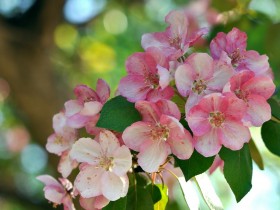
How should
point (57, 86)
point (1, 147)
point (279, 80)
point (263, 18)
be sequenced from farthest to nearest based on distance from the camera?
1. point (1, 147)
2. point (57, 86)
3. point (263, 18)
4. point (279, 80)

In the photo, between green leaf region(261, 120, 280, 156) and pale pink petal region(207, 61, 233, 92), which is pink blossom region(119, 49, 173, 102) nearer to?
pale pink petal region(207, 61, 233, 92)

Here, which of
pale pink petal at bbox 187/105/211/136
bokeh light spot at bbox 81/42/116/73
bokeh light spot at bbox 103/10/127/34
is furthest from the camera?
bokeh light spot at bbox 103/10/127/34

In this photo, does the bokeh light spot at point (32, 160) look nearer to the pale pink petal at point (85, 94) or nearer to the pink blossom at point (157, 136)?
the pale pink petal at point (85, 94)

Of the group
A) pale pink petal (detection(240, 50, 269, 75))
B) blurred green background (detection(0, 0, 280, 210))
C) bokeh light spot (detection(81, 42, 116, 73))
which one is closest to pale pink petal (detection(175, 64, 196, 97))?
pale pink petal (detection(240, 50, 269, 75))

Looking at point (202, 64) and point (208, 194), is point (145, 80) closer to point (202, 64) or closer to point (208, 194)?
point (202, 64)

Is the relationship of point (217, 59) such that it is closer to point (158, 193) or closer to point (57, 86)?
point (158, 193)

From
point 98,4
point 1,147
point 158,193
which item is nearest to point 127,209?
point 158,193

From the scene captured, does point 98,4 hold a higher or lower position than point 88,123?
lower

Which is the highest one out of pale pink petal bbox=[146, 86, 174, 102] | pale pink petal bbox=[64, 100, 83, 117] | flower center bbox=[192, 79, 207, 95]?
flower center bbox=[192, 79, 207, 95]
